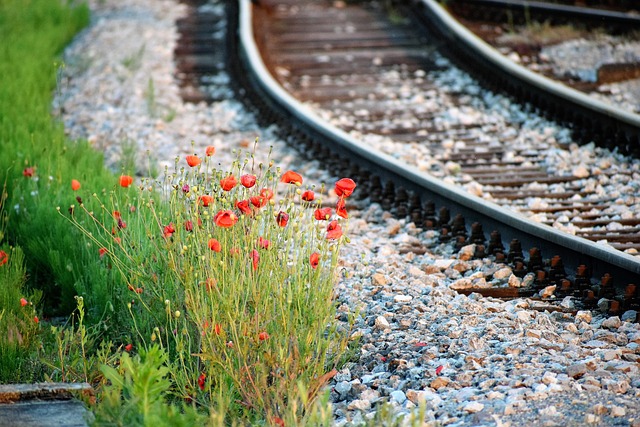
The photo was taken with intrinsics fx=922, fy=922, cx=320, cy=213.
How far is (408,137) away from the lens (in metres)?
8.48

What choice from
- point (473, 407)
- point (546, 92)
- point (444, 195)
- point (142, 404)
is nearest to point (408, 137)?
point (546, 92)

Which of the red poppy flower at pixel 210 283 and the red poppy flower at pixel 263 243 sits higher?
the red poppy flower at pixel 263 243

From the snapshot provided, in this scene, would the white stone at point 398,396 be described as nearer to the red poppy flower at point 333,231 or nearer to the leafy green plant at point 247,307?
the leafy green plant at point 247,307

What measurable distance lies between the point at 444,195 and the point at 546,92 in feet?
9.07

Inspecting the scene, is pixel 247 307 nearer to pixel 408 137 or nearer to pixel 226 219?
pixel 226 219

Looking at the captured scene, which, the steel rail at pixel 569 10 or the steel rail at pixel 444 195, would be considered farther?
the steel rail at pixel 569 10

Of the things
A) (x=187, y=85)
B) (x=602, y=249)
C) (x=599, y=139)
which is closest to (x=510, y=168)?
(x=599, y=139)

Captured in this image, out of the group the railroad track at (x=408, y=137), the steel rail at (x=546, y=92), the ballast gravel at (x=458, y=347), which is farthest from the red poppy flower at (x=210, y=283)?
the steel rail at (x=546, y=92)

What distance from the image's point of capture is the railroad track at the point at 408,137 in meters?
5.38

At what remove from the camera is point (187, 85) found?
10.8m

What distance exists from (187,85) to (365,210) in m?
4.59

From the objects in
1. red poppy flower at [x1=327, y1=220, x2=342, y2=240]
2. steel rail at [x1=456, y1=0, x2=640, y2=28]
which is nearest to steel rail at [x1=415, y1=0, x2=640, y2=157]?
steel rail at [x1=456, y1=0, x2=640, y2=28]

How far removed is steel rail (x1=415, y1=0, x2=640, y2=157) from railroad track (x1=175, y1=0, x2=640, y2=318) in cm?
8

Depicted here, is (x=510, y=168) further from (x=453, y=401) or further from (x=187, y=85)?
(x=187, y=85)
